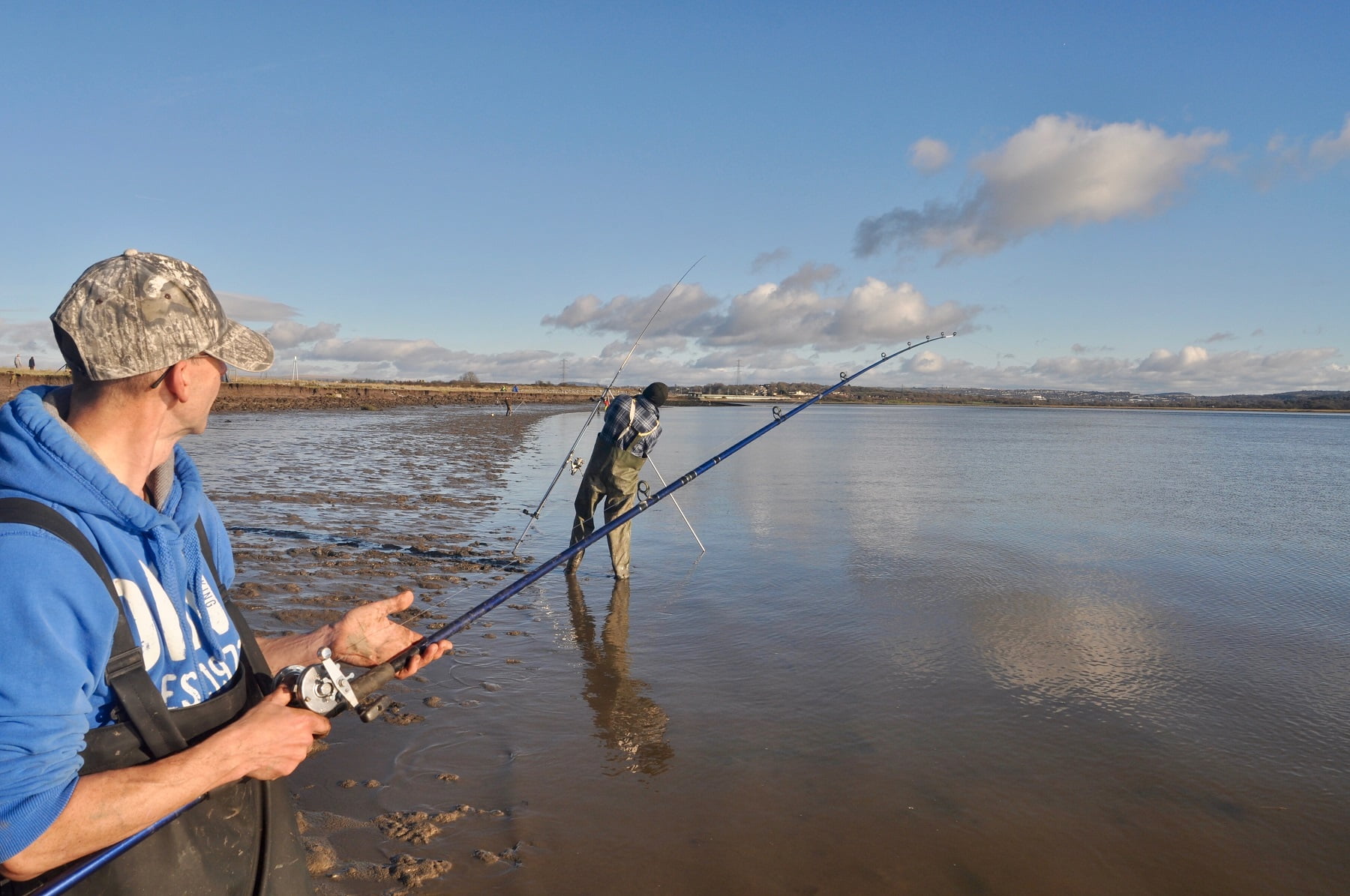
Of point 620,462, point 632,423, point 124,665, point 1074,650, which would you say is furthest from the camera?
point 620,462

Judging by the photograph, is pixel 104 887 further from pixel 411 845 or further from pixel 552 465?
pixel 552 465

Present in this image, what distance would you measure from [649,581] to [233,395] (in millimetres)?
48291

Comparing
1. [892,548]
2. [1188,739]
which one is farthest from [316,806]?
[892,548]

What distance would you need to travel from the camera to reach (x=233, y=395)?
48.7 metres

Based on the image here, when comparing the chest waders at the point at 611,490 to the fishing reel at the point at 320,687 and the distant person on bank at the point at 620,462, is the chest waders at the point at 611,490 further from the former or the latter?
the fishing reel at the point at 320,687

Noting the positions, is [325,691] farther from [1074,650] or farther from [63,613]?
[1074,650]

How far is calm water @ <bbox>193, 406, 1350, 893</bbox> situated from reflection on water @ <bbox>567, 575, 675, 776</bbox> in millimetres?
28

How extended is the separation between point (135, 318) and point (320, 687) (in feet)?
3.47

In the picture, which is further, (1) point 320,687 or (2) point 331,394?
(2) point 331,394

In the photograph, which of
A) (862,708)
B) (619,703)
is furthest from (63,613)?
(862,708)

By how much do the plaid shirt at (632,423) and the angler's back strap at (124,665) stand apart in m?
6.91

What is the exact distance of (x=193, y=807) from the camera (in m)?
1.78

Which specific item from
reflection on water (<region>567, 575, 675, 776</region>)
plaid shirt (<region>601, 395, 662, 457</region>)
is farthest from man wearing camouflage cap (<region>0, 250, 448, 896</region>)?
plaid shirt (<region>601, 395, 662, 457</region>)

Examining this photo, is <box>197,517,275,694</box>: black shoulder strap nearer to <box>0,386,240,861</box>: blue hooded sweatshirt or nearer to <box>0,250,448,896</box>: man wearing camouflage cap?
<box>0,250,448,896</box>: man wearing camouflage cap
